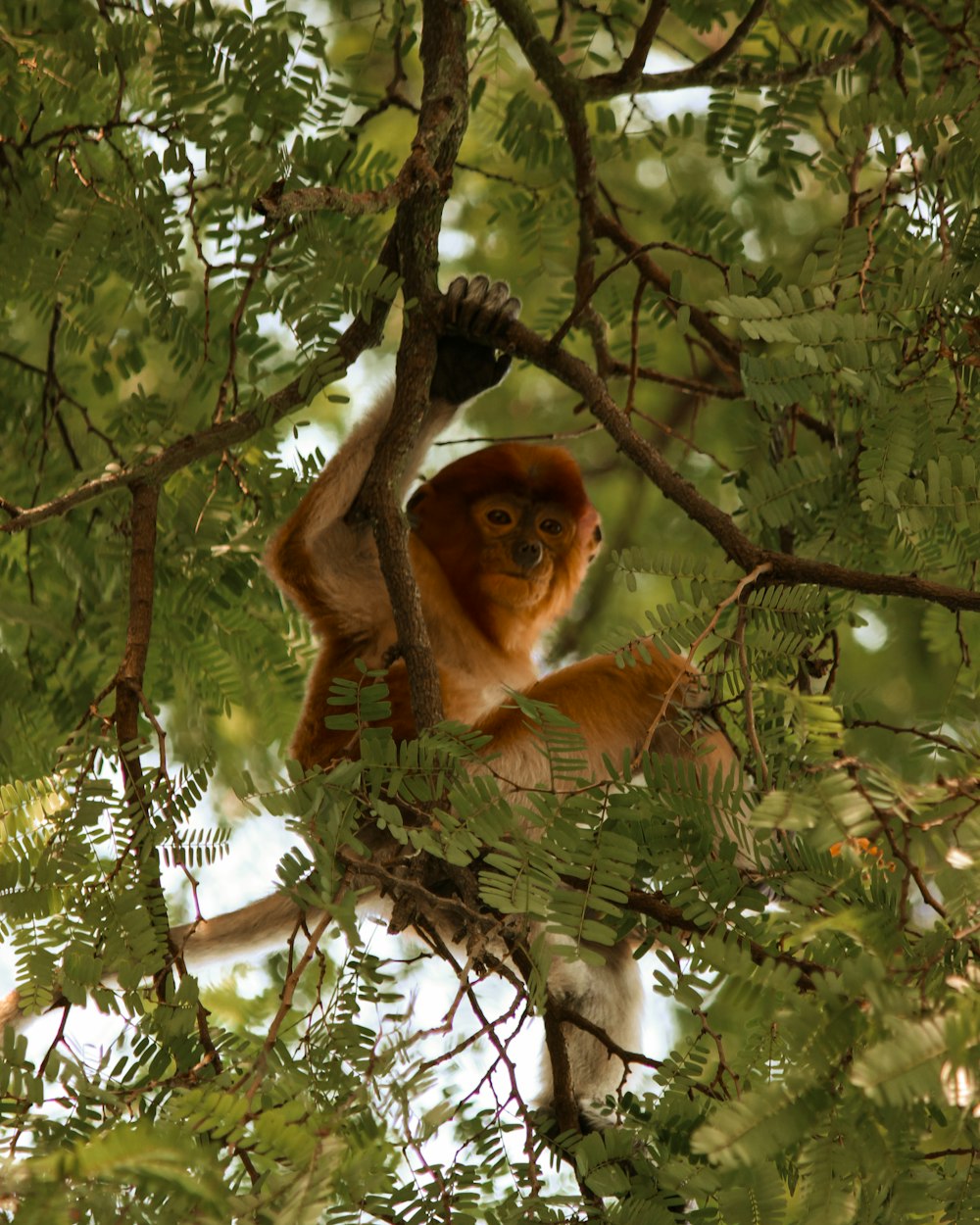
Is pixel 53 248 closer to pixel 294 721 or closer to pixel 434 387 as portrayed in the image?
pixel 434 387

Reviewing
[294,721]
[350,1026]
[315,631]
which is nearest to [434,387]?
[315,631]

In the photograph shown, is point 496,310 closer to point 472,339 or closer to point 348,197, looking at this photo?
point 472,339

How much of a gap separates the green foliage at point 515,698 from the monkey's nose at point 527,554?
3.11 ft

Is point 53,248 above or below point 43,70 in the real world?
below

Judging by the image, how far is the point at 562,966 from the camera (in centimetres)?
513

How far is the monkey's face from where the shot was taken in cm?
542

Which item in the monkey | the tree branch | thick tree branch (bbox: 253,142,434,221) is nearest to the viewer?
thick tree branch (bbox: 253,142,434,221)

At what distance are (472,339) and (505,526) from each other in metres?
1.24

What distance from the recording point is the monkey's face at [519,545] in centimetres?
542

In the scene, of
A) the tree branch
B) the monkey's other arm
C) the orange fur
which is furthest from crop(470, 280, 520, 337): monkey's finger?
the monkey's other arm

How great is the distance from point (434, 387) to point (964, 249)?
6.63ft

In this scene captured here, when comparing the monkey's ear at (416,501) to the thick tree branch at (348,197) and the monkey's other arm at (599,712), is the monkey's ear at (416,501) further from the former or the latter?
the thick tree branch at (348,197)

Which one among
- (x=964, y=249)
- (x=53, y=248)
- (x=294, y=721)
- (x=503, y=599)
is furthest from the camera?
(x=503, y=599)

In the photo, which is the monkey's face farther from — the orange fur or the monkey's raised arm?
the monkey's raised arm
